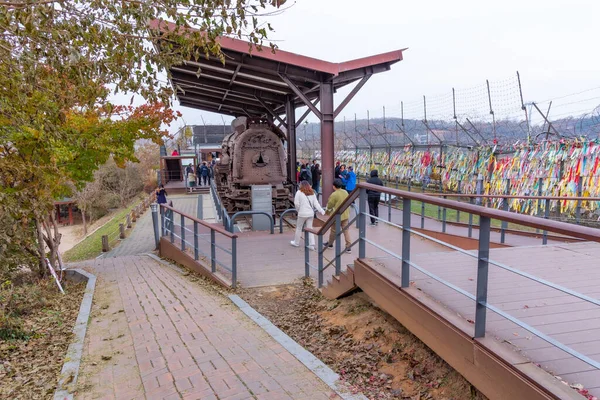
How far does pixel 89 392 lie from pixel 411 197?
3.08 metres

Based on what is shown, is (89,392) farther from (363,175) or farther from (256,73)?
(363,175)

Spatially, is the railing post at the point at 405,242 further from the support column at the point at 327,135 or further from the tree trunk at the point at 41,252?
the support column at the point at 327,135

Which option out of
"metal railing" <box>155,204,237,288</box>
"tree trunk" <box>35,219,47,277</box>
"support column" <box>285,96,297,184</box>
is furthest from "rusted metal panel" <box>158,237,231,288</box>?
"support column" <box>285,96,297,184</box>

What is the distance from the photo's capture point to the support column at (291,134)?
1764 cm

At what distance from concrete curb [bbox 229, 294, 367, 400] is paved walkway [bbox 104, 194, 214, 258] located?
9.50 metres

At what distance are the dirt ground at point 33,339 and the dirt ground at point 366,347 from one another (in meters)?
2.45

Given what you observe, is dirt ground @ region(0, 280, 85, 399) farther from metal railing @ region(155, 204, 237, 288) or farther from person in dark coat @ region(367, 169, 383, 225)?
person in dark coat @ region(367, 169, 383, 225)

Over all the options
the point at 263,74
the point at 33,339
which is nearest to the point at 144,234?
the point at 263,74

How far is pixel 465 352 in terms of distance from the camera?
2.97 meters

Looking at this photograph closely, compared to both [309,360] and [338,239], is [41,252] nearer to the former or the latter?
[338,239]

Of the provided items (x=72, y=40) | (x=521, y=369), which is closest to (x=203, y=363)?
(x=521, y=369)

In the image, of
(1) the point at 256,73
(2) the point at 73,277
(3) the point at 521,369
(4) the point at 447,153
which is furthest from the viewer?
(4) the point at 447,153

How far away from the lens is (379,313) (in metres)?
4.68

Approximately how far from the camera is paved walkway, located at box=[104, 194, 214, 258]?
52.8 ft
